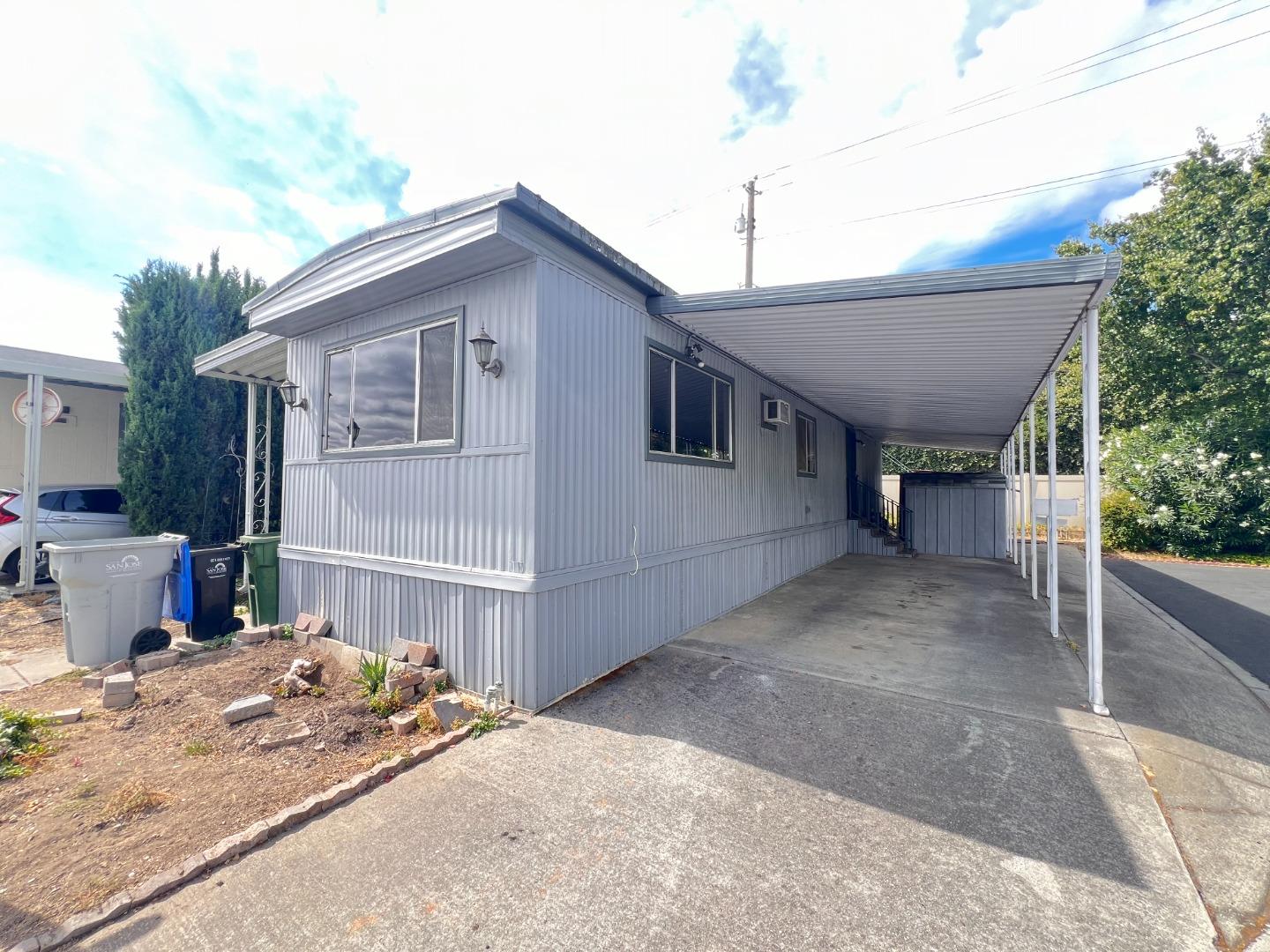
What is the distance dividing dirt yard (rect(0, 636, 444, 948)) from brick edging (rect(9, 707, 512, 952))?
7cm

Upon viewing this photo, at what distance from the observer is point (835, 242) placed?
45.5 ft

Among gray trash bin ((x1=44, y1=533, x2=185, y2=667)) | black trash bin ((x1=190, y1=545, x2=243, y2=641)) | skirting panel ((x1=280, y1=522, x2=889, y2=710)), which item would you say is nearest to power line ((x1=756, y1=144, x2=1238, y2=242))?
skirting panel ((x1=280, y1=522, x2=889, y2=710))

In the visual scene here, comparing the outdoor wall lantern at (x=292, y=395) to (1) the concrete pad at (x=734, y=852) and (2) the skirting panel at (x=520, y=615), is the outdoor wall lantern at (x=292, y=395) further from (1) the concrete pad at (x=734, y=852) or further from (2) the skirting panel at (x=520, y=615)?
(1) the concrete pad at (x=734, y=852)

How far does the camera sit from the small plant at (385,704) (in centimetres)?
333

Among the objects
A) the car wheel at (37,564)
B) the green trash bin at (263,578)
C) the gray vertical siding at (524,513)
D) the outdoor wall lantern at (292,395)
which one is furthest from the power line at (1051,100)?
the car wheel at (37,564)

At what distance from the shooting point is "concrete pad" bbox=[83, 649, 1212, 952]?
1.75m

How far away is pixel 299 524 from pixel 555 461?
128 inches

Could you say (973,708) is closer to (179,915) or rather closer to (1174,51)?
(179,915)

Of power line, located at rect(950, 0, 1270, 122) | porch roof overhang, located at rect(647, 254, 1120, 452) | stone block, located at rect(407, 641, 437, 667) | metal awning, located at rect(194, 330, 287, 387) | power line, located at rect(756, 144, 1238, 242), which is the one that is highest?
power line, located at rect(950, 0, 1270, 122)

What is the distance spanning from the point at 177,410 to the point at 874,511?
13713 millimetres

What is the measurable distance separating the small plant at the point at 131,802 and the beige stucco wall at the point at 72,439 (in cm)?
891

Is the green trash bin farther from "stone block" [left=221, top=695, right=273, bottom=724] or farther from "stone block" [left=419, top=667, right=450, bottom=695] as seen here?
"stone block" [left=419, top=667, right=450, bottom=695]

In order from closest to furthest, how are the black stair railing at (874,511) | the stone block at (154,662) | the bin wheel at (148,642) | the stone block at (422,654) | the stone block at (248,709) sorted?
1. the stone block at (248,709)
2. the stone block at (422,654)
3. the stone block at (154,662)
4. the bin wheel at (148,642)
5. the black stair railing at (874,511)

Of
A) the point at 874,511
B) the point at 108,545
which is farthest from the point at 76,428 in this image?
the point at 874,511
